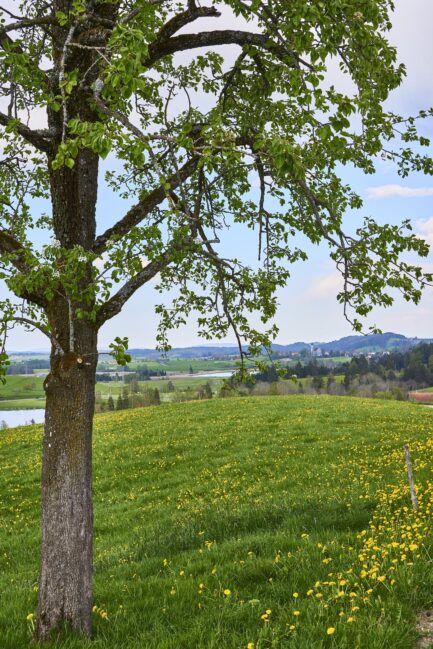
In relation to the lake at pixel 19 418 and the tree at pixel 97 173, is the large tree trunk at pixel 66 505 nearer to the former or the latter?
the tree at pixel 97 173

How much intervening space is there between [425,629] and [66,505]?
4.43 metres

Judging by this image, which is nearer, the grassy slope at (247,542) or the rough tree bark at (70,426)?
the grassy slope at (247,542)

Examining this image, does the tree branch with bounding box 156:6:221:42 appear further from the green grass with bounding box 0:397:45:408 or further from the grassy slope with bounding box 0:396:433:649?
the green grass with bounding box 0:397:45:408

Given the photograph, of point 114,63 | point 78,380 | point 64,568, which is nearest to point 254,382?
point 78,380

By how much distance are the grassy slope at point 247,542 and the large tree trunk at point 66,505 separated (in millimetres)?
479

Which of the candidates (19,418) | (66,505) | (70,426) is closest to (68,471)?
(66,505)

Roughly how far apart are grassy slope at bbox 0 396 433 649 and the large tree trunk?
18.8 inches

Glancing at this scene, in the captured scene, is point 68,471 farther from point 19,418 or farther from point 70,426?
point 19,418

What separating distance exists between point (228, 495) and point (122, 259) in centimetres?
1003

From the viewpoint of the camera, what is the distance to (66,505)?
258 inches

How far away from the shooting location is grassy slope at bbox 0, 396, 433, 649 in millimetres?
5879

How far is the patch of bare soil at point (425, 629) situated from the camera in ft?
17.4

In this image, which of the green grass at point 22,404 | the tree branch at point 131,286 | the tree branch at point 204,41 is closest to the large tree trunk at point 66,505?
the tree branch at point 131,286

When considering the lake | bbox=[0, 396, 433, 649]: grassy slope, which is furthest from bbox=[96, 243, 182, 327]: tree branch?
the lake
